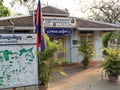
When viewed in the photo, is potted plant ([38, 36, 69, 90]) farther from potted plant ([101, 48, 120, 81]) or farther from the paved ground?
potted plant ([101, 48, 120, 81])

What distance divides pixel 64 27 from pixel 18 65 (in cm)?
921

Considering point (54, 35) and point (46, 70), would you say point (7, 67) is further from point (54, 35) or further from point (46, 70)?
point (54, 35)

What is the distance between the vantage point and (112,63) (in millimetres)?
11828

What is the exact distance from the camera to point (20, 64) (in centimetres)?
757

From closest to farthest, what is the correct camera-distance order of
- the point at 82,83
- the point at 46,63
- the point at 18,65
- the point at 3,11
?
the point at 18,65 → the point at 46,63 → the point at 82,83 → the point at 3,11

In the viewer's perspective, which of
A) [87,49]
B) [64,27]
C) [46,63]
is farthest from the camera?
[64,27]

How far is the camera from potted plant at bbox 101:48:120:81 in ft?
38.6

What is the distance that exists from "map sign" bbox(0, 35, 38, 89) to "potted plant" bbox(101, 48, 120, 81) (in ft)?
17.3

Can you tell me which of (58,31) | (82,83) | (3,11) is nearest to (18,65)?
(82,83)

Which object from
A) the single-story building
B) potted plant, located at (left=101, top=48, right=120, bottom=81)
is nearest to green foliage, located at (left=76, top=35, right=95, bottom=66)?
the single-story building

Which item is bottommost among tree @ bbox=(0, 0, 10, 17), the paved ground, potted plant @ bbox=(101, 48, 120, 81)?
the paved ground

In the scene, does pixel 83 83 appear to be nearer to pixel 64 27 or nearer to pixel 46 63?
pixel 46 63

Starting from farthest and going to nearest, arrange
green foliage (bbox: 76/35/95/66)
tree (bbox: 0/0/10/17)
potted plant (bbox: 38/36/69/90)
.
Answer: tree (bbox: 0/0/10/17) → green foliage (bbox: 76/35/95/66) → potted plant (bbox: 38/36/69/90)

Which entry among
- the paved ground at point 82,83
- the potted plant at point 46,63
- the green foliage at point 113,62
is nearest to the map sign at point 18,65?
the potted plant at point 46,63
